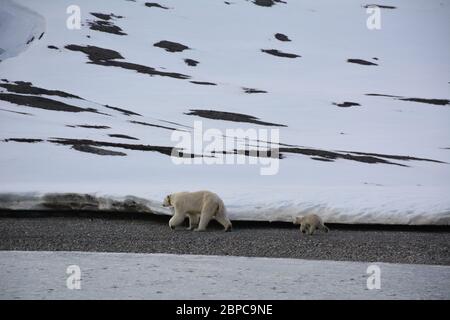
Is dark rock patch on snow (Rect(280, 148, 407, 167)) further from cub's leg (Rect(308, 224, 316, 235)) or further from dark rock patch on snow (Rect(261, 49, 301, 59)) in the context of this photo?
dark rock patch on snow (Rect(261, 49, 301, 59))

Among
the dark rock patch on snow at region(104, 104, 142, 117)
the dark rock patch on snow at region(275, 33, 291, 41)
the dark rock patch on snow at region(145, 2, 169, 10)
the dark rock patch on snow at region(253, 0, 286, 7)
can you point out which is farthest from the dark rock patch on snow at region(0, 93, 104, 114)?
the dark rock patch on snow at region(253, 0, 286, 7)

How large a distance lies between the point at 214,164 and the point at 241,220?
3.33 m

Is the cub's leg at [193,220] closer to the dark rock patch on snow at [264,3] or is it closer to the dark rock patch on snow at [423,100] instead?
the dark rock patch on snow at [423,100]

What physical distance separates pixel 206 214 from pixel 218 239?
1.15 m

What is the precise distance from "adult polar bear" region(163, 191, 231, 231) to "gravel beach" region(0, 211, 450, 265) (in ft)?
0.68

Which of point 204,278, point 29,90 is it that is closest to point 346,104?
point 29,90

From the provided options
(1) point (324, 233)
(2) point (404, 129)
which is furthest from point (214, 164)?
(2) point (404, 129)

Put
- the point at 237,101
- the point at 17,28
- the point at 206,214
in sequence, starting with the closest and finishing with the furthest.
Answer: the point at 206,214
the point at 237,101
the point at 17,28

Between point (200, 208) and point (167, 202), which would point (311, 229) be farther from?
point (167, 202)

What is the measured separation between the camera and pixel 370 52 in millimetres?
22625

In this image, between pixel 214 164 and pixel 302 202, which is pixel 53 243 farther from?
pixel 214 164

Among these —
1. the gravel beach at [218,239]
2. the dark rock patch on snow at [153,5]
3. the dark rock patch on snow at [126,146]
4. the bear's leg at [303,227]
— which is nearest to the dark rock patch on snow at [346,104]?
the dark rock patch on snow at [126,146]

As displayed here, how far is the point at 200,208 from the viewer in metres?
10.7

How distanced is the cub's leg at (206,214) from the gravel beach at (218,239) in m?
0.22
